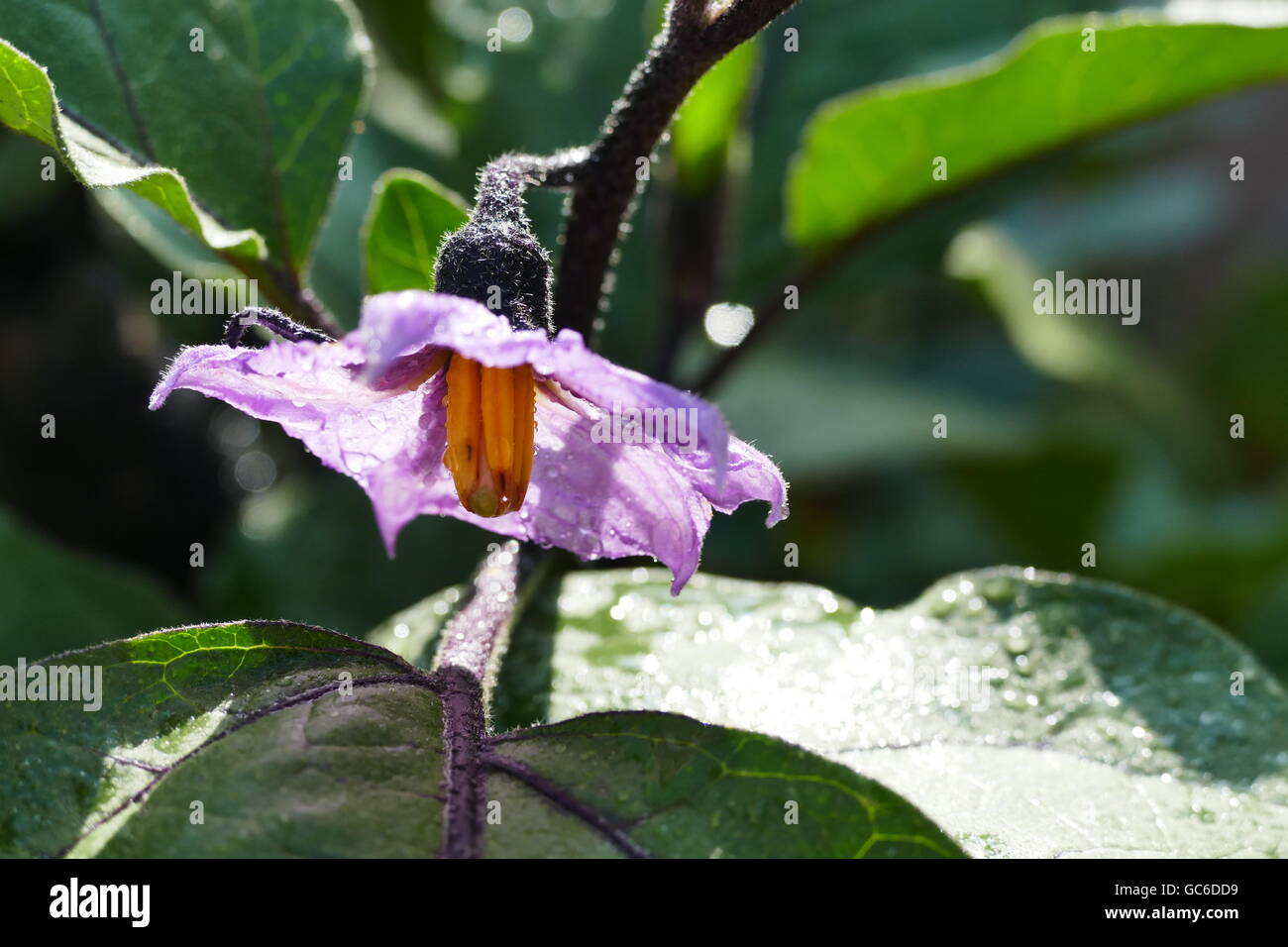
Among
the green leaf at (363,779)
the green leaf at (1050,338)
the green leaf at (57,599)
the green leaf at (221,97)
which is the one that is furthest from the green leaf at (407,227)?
the green leaf at (1050,338)

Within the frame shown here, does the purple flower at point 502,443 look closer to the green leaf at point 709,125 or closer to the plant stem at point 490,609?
the plant stem at point 490,609

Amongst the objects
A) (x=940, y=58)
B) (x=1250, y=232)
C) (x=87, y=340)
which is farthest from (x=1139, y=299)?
(x=87, y=340)

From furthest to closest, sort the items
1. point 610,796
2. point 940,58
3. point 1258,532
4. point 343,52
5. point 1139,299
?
1. point 1139,299
2. point 1258,532
3. point 940,58
4. point 343,52
5. point 610,796

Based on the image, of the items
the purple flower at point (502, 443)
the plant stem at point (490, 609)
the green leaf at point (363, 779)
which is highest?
the purple flower at point (502, 443)

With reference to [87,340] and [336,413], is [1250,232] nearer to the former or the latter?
[87,340]

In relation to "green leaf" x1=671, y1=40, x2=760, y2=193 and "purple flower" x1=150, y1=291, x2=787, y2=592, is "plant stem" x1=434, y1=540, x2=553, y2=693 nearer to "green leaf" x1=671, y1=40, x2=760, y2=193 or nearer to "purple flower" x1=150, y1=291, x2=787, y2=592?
"purple flower" x1=150, y1=291, x2=787, y2=592

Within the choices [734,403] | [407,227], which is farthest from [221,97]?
[734,403]

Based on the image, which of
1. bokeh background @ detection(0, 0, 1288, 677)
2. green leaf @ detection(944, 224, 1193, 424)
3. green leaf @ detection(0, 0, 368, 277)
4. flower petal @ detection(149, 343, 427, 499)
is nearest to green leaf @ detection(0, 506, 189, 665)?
bokeh background @ detection(0, 0, 1288, 677)
